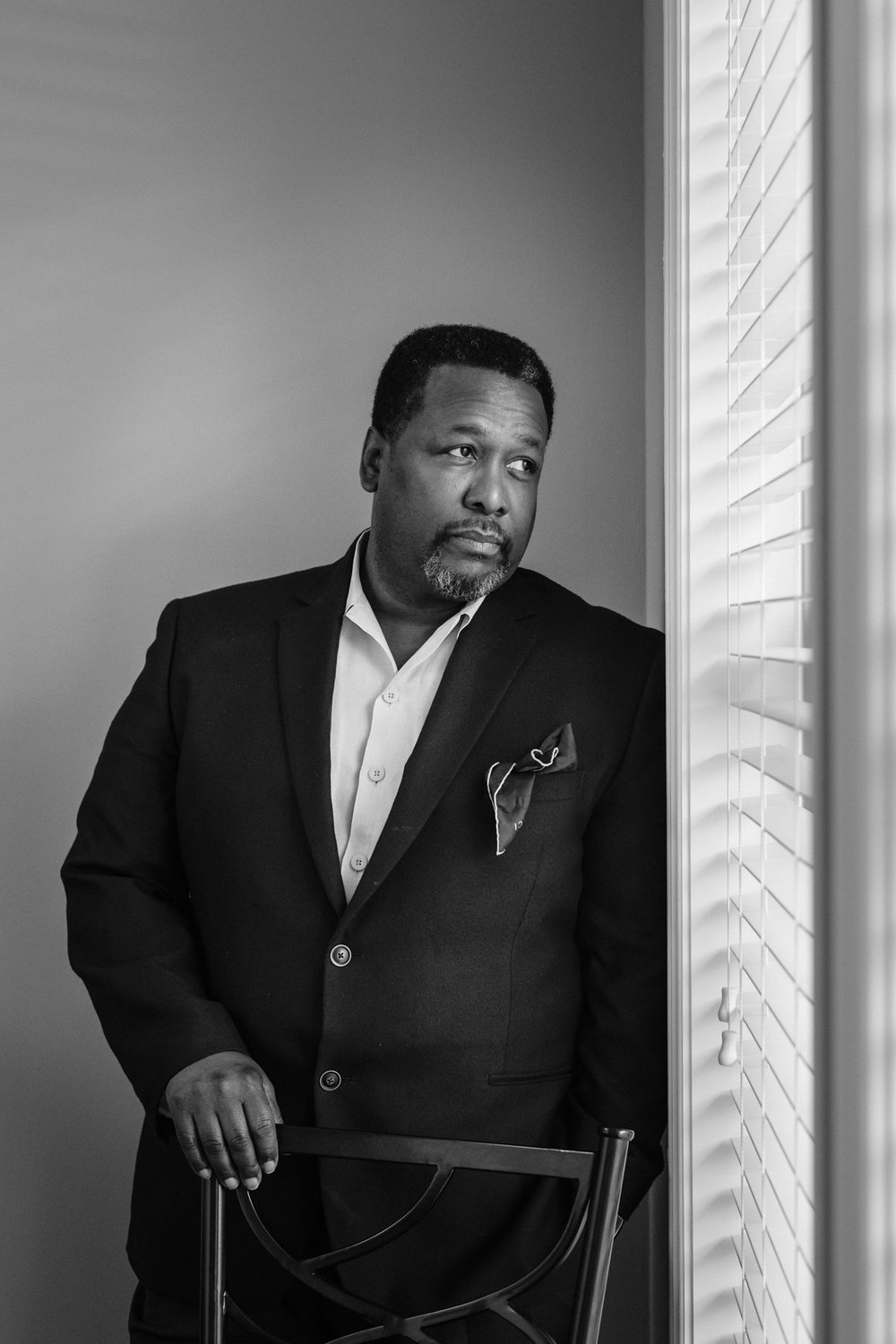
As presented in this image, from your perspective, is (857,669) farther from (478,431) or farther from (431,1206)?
(478,431)

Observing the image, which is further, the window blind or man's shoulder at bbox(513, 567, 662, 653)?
man's shoulder at bbox(513, 567, 662, 653)

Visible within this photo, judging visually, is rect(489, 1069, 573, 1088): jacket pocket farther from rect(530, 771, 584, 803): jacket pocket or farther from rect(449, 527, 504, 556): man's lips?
rect(449, 527, 504, 556): man's lips

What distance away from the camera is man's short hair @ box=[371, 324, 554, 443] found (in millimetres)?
1515

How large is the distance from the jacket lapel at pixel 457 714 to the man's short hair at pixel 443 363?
0.90 feet

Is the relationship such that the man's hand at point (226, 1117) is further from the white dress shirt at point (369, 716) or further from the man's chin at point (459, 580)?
the man's chin at point (459, 580)

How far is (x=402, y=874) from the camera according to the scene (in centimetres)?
136

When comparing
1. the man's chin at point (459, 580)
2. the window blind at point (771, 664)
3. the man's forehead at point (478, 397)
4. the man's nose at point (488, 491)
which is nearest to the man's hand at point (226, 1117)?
the window blind at point (771, 664)

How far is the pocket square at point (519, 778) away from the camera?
1.34m

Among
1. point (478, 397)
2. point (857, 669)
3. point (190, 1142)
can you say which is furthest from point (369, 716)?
point (857, 669)

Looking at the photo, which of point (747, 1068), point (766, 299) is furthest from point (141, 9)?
point (747, 1068)

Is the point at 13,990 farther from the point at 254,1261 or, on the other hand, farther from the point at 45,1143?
the point at 254,1261

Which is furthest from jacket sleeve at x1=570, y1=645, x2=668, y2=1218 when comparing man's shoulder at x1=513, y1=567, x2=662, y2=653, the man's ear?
the man's ear

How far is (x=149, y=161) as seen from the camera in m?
1.95

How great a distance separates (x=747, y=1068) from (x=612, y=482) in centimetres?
110
